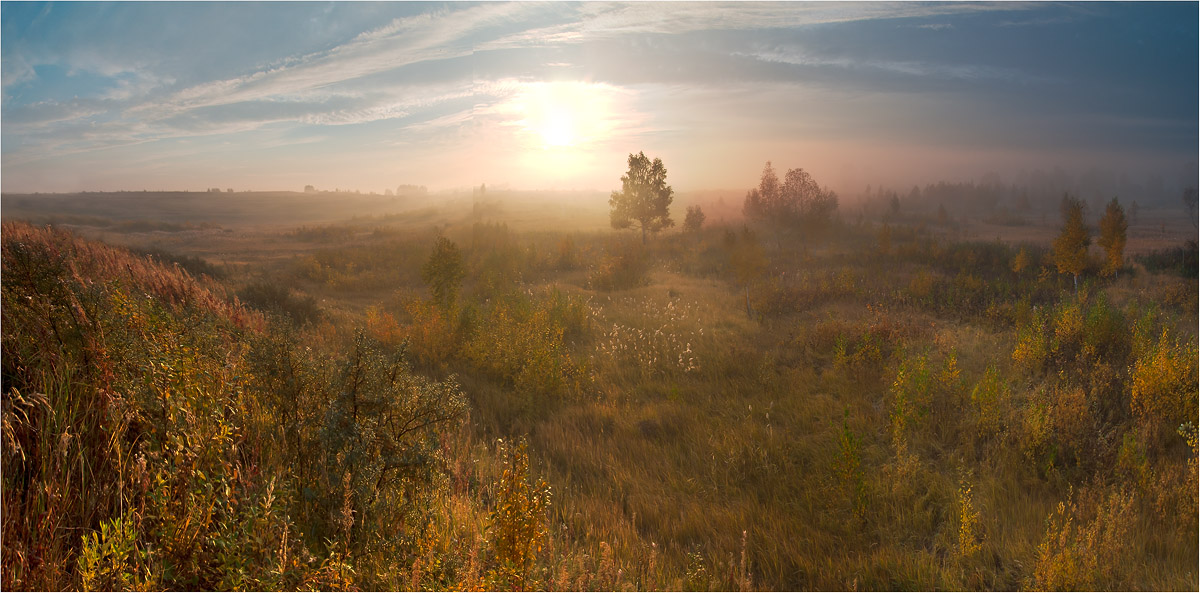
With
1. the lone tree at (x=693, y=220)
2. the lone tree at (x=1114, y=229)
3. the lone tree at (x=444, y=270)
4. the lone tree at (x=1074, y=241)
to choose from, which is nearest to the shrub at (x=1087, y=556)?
the lone tree at (x=444, y=270)

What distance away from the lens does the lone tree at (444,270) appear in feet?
38.1

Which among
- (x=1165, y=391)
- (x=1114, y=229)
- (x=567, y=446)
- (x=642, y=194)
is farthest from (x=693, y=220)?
(x=567, y=446)

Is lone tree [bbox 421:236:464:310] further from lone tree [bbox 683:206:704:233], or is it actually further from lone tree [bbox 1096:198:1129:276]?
lone tree [bbox 683:206:704:233]

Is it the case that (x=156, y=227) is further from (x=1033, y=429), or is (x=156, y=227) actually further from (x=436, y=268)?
(x=1033, y=429)

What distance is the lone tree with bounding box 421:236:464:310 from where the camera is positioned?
11.6 metres

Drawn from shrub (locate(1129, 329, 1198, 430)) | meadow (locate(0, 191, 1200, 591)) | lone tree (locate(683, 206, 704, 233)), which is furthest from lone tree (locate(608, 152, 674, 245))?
shrub (locate(1129, 329, 1198, 430))

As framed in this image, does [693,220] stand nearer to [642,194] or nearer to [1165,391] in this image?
[642,194]

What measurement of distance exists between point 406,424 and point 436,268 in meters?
7.95

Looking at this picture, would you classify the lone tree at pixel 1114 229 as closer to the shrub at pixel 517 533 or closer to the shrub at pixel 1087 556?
the shrub at pixel 1087 556

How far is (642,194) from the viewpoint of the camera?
3494cm

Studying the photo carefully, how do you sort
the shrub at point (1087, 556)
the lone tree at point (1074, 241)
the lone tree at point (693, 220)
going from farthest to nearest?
1. the lone tree at point (693, 220)
2. the lone tree at point (1074, 241)
3. the shrub at point (1087, 556)

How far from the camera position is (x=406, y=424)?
4.11 m

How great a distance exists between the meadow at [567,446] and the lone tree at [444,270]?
67mm

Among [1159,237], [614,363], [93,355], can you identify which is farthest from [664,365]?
[1159,237]
